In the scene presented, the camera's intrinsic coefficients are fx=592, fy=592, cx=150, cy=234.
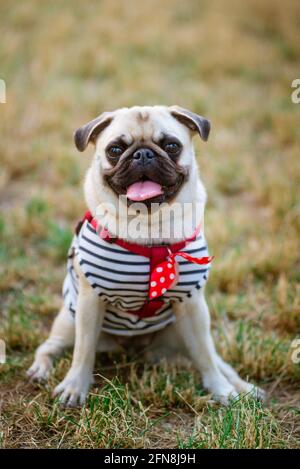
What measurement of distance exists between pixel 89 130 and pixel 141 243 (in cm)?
56

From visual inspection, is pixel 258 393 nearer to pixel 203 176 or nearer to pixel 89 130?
pixel 89 130

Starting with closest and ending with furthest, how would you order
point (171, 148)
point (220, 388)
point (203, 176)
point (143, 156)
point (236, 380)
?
point (143, 156), point (171, 148), point (220, 388), point (236, 380), point (203, 176)

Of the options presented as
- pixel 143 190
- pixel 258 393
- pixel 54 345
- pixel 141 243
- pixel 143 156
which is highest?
pixel 143 156

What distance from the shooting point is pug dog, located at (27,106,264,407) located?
2.54 m

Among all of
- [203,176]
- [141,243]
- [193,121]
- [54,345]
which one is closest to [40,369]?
[54,345]

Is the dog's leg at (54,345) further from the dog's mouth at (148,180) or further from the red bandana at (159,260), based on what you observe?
the dog's mouth at (148,180)

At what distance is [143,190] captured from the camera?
2504mm

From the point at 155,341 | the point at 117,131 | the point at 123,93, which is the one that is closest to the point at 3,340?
the point at 155,341

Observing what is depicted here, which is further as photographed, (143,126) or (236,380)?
(236,380)

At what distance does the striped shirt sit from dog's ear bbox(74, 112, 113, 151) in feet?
1.20

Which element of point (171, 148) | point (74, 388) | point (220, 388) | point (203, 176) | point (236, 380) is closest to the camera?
point (171, 148)

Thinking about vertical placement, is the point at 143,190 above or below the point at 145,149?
below

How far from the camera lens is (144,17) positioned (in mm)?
9492

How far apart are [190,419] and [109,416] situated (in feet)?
1.36
